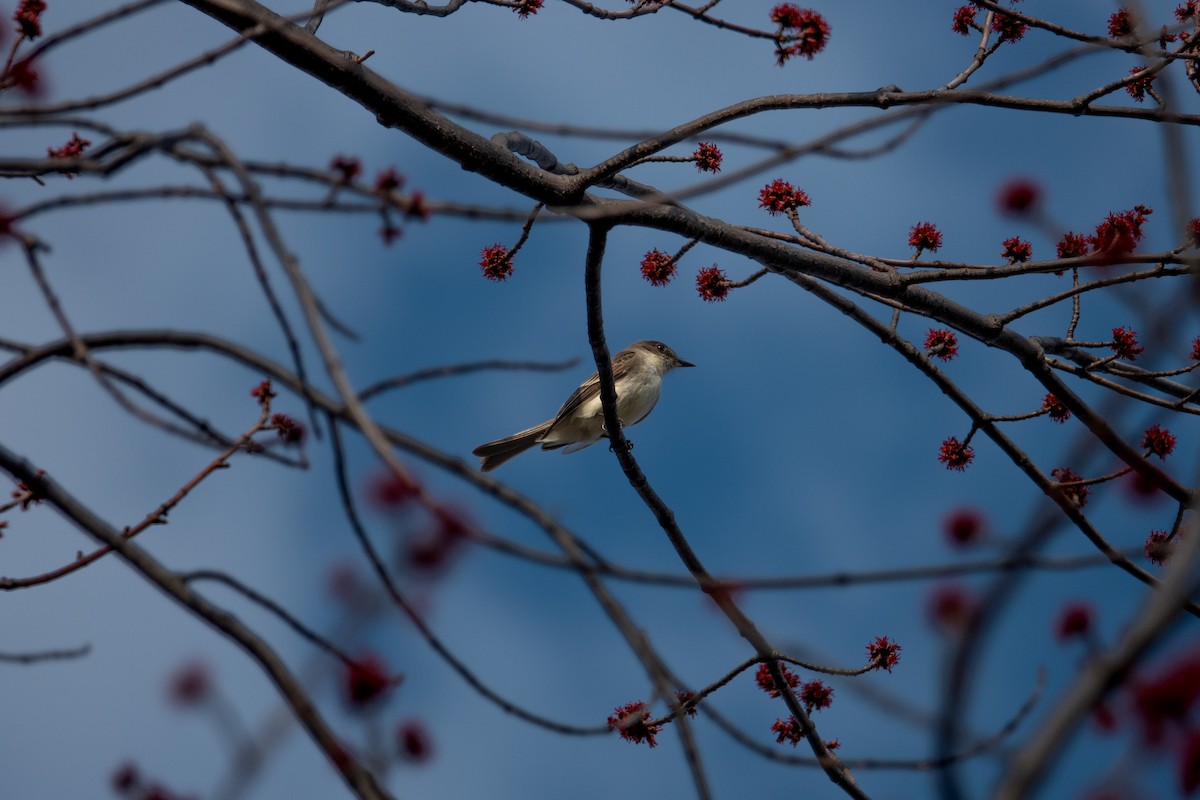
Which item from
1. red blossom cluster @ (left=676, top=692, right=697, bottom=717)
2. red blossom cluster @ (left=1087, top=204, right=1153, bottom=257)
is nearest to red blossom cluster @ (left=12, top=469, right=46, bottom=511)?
red blossom cluster @ (left=676, top=692, right=697, bottom=717)

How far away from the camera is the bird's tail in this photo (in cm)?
960

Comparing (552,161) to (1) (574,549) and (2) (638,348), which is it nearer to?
(1) (574,549)

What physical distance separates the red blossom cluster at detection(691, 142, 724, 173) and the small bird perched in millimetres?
3352

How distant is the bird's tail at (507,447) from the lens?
9.60m

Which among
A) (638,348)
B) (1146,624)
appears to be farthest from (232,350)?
(638,348)

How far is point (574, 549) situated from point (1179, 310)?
1.71 m

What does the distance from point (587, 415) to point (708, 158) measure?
3.90 m

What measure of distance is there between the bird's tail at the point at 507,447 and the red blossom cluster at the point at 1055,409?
189 inches

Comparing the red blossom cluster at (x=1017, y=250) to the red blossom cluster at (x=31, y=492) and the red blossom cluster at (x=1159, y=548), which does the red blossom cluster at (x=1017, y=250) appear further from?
the red blossom cluster at (x=31, y=492)

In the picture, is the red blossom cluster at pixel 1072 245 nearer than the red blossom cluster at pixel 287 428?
No

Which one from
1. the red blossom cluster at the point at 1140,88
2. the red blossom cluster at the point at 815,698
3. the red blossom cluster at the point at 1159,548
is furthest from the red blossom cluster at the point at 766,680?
the red blossom cluster at the point at 1140,88

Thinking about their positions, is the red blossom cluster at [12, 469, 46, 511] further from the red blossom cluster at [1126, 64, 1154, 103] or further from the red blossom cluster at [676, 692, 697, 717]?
the red blossom cluster at [1126, 64, 1154, 103]

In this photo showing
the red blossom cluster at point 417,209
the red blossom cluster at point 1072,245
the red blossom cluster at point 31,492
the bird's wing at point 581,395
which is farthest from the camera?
the bird's wing at point 581,395

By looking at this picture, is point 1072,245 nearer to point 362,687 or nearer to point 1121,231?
point 1121,231
